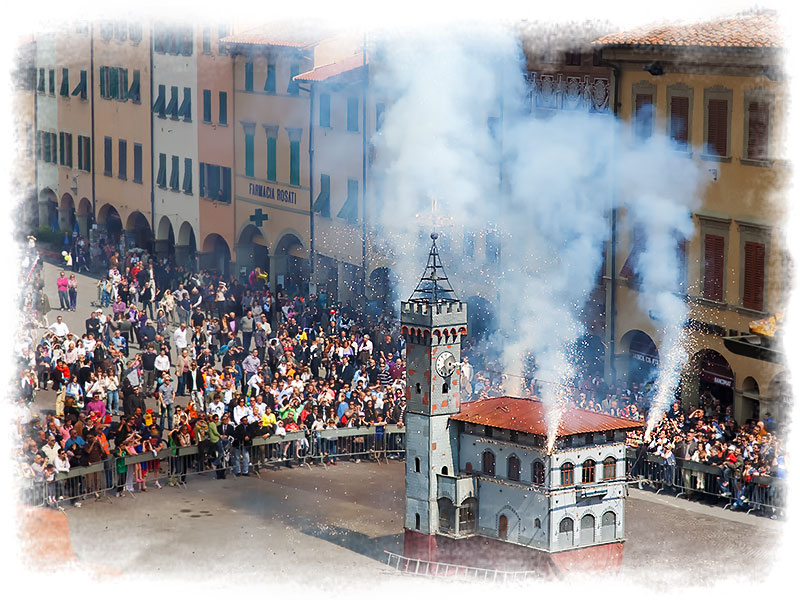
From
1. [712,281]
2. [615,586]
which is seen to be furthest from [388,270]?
[615,586]

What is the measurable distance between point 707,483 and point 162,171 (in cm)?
4283

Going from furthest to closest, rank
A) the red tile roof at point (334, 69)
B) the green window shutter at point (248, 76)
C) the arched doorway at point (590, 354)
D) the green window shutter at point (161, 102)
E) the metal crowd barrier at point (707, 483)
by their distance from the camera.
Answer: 1. the green window shutter at point (161, 102)
2. the green window shutter at point (248, 76)
3. the red tile roof at point (334, 69)
4. the arched doorway at point (590, 354)
5. the metal crowd barrier at point (707, 483)

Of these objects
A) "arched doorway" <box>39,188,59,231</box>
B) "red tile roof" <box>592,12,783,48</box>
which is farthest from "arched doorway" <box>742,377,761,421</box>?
"arched doorway" <box>39,188,59,231</box>

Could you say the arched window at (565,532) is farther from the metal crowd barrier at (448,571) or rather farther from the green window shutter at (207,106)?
the green window shutter at (207,106)

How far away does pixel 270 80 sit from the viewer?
8775 cm

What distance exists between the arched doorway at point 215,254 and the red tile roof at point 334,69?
936cm

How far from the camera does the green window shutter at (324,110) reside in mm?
83125

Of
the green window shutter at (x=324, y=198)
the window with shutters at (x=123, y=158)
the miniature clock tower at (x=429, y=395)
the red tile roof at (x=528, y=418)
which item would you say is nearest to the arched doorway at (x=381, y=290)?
the green window shutter at (x=324, y=198)

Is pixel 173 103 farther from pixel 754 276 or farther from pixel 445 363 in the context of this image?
pixel 445 363

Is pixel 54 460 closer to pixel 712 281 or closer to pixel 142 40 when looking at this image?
pixel 712 281

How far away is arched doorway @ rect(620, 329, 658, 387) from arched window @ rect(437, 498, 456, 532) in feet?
50.9

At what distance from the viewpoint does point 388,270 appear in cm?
7788

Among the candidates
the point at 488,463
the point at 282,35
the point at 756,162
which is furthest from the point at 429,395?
the point at 282,35

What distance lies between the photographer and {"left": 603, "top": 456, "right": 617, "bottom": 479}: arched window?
2032 inches
